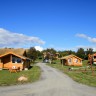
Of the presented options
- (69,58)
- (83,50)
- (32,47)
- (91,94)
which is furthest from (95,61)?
(91,94)

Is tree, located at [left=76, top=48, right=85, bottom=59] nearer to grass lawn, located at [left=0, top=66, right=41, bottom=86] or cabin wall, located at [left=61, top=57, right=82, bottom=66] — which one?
cabin wall, located at [left=61, top=57, right=82, bottom=66]

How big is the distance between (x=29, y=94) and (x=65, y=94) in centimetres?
324

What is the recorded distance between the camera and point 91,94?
2083 centimetres

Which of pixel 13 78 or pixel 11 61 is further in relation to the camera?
pixel 11 61

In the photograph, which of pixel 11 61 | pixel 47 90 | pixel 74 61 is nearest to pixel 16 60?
pixel 11 61

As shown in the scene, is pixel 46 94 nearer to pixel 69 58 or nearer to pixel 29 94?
pixel 29 94

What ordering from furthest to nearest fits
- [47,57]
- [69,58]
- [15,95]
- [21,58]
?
1. [47,57]
2. [69,58]
3. [21,58]
4. [15,95]

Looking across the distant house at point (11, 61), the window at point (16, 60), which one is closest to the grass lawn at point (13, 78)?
the distant house at point (11, 61)

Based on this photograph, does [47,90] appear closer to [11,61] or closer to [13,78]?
[13,78]

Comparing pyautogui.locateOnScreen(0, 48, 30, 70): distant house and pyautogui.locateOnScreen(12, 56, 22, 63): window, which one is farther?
pyautogui.locateOnScreen(12, 56, 22, 63): window

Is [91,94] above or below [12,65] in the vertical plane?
below

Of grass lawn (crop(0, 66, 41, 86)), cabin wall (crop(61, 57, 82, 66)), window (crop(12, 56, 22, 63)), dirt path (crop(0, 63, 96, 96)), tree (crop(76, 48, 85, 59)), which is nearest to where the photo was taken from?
dirt path (crop(0, 63, 96, 96))

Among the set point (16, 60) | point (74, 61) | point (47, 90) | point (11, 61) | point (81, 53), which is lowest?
point (47, 90)

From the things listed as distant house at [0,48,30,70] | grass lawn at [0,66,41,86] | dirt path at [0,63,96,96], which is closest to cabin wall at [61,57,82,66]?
distant house at [0,48,30,70]
